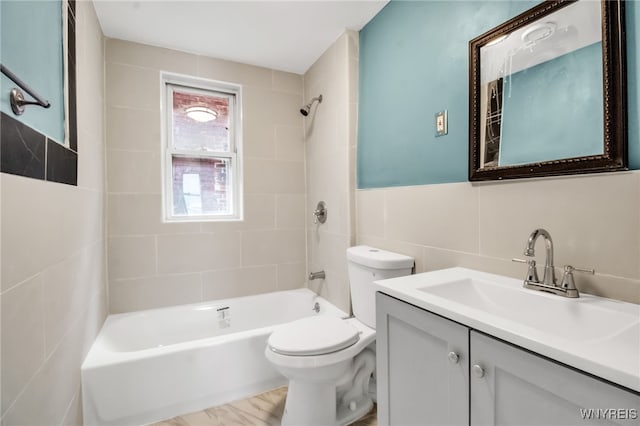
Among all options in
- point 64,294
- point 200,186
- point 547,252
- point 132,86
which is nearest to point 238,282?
point 200,186

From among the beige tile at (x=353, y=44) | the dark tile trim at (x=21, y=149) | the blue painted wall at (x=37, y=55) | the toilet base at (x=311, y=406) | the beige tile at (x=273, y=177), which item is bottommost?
the toilet base at (x=311, y=406)

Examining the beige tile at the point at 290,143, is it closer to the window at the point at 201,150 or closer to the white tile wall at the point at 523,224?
the window at the point at 201,150

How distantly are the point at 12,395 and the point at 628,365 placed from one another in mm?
1445

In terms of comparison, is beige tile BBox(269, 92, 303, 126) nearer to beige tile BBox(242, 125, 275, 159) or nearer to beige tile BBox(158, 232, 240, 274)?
beige tile BBox(242, 125, 275, 159)

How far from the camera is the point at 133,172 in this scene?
2.18 m

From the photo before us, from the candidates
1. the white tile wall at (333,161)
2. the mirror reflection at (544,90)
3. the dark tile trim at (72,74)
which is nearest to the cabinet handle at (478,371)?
the mirror reflection at (544,90)

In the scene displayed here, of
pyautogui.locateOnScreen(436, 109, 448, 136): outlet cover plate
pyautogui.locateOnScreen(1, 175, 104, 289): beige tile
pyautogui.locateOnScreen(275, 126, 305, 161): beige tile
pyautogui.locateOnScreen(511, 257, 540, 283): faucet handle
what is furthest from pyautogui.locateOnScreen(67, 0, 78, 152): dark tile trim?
pyautogui.locateOnScreen(511, 257, 540, 283): faucet handle

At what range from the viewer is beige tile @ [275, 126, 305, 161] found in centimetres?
265

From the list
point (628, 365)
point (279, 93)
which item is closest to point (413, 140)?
point (628, 365)

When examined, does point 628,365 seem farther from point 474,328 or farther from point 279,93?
point 279,93

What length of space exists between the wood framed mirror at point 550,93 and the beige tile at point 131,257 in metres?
2.23

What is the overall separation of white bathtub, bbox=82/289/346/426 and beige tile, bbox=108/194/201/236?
61 cm

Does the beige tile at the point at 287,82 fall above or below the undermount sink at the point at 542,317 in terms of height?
above

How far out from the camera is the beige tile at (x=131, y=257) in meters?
2.14
